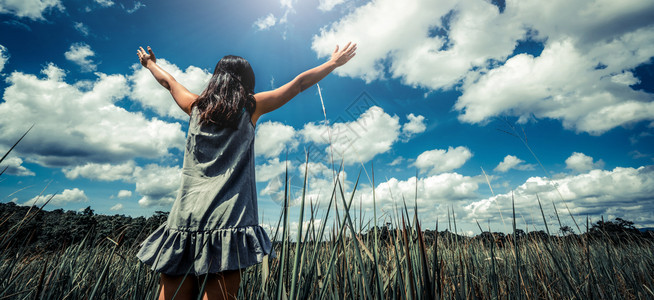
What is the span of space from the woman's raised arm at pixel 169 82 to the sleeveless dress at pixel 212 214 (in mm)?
338

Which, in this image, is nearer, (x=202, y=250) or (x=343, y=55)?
(x=202, y=250)

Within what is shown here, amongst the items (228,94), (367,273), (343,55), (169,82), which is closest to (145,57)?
(169,82)

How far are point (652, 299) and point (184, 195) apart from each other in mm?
3324

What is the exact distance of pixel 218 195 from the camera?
5.50ft

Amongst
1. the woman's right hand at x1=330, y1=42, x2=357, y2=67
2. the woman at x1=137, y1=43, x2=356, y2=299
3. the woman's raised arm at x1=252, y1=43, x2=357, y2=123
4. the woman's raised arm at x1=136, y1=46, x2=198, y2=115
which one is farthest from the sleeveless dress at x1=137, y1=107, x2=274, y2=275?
the woman's right hand at x1=330, y1=42, x2=357, y2=67

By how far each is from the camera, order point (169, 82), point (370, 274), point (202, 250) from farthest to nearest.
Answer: point (169, 82)
point (202, 250)
point (370, 274)

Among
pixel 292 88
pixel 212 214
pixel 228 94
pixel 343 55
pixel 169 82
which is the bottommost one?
pixel 212 214

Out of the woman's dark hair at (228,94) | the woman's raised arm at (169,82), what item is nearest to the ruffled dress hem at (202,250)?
the woman's dark hair at (228,94)

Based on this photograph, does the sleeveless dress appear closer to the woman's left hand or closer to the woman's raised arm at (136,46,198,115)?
the woman's raised arm at (136,46,198,115)

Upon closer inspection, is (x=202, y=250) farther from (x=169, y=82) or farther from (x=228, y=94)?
(x=169, y=82)

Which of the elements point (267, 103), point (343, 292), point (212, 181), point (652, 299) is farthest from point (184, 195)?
point (652, 299)

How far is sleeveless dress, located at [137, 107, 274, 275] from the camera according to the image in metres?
1.56

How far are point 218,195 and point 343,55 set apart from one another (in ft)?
5.44

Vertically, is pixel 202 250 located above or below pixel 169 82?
below
